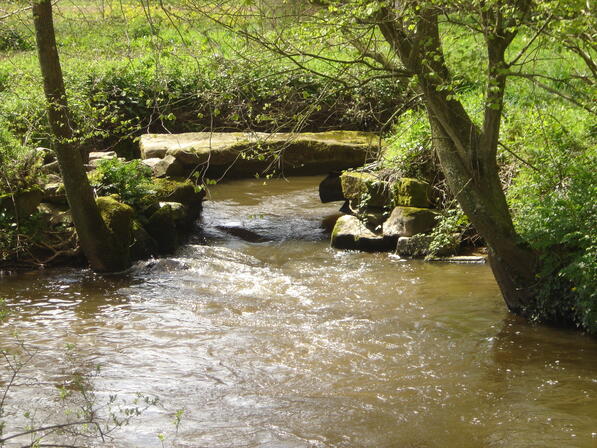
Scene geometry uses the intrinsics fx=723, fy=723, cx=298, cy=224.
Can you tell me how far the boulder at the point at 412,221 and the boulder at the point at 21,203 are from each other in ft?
16.5

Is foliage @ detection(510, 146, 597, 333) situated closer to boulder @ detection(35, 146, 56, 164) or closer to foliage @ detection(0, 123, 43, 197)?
foliage @ detection(0, 123, 43, 197)

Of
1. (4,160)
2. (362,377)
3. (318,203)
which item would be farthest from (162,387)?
(318,203)

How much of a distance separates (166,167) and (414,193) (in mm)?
4165

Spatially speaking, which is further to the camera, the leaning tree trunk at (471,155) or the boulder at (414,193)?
the boulder at (414,193)

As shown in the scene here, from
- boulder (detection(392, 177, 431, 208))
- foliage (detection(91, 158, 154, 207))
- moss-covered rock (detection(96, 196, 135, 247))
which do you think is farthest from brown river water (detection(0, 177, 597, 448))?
foliage (detection(91, 158, 154, 207))

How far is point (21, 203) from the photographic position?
9.94 meters

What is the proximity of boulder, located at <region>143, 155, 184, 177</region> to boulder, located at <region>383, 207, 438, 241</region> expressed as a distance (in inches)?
152

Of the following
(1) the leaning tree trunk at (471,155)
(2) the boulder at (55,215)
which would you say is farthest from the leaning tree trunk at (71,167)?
(1) the leaning tree trunk at (471,155)

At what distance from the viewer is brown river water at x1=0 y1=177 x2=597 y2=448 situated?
17.8 feet

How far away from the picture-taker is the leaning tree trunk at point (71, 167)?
8.60 meters

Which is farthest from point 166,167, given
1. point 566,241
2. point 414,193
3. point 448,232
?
point 566,241

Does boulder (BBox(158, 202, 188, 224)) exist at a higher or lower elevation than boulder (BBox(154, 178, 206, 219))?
lower

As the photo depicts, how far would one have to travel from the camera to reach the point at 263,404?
585cm

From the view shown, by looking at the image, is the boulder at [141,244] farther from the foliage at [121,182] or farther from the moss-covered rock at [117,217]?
the foliage at [121,182]
